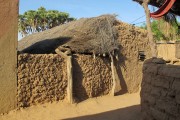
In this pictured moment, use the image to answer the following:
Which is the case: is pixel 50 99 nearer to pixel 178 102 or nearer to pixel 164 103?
pixel 164 103

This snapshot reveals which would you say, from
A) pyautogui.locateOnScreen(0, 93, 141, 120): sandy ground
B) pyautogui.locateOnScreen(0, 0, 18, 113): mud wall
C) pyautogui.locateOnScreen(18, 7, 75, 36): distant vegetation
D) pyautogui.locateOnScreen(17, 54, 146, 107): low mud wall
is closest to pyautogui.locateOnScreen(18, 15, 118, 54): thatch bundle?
pyautogui.locateOnScreen(17, 54, 146, 107): low mud wall

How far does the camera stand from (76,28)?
11.4 metres

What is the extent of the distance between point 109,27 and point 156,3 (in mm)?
4757

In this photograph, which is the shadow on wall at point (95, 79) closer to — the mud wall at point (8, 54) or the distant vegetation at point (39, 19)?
the mud wall at point (8, 54)

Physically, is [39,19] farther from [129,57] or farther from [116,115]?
[116,115]

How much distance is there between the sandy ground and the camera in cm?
790

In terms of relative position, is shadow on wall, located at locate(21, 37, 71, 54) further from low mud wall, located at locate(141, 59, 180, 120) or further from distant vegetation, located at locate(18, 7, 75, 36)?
distant vegetation, located at locate(18, 7, 75, 36)

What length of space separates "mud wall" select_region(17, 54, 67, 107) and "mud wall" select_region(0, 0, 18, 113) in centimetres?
24

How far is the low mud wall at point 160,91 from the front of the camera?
4.37 metres

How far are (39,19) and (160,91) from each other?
23.1m

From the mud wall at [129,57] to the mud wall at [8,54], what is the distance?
15.9ft

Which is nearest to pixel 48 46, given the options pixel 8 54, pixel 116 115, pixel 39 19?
pixel 8 54

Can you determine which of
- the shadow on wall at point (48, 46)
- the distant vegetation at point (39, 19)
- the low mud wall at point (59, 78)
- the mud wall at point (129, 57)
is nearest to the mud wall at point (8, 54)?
the low mud wall at point (59, 78)

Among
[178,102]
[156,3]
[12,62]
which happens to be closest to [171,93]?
[178,102]
